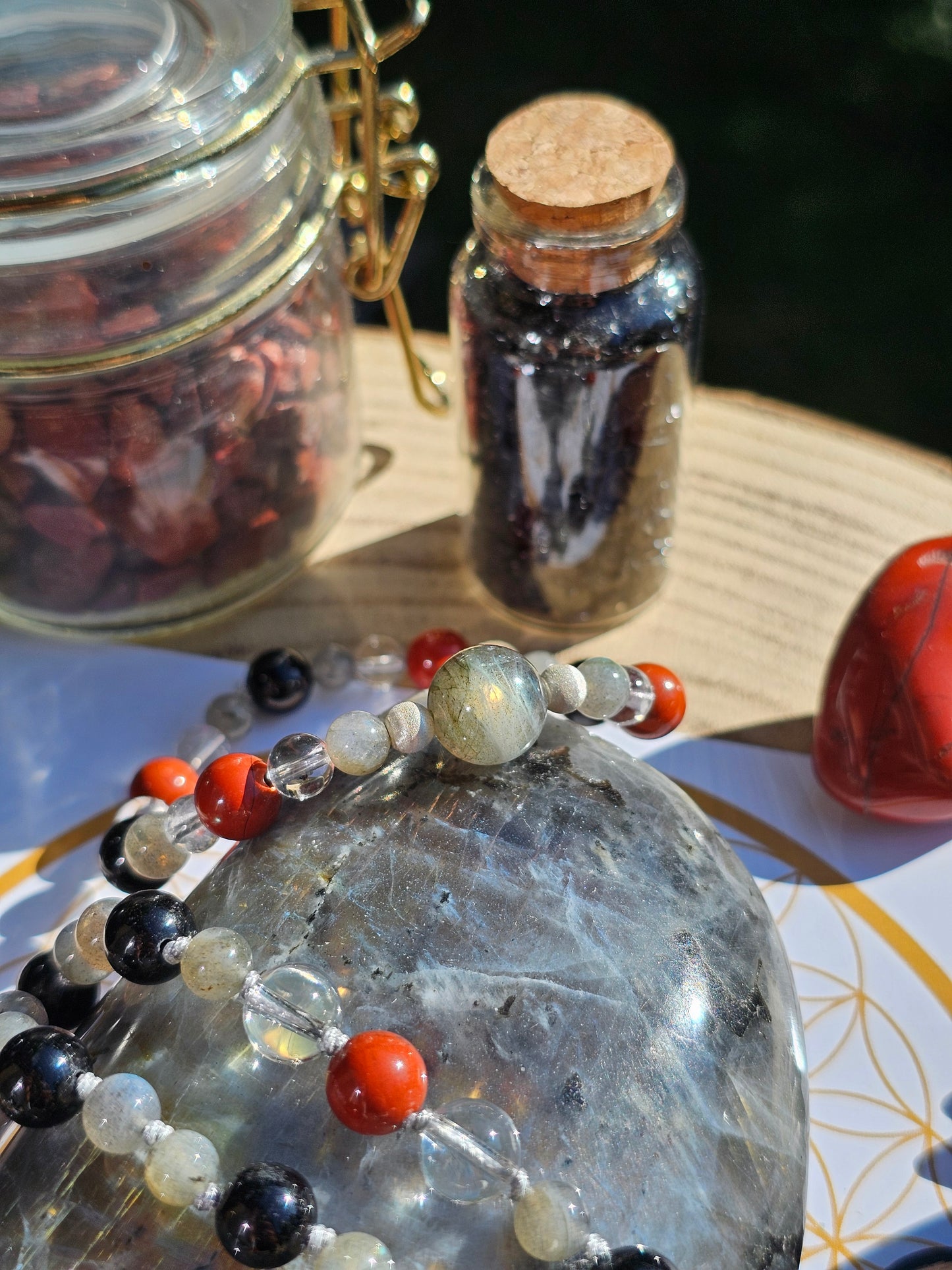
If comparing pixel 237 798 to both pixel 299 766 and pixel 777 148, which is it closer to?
pixel 299 766

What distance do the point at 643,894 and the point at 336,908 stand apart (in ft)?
0.41

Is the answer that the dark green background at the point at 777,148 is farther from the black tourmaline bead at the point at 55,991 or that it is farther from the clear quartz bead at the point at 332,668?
the black tourmaline bead at the point at 55,991

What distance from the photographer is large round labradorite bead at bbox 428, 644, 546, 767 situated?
531 mm

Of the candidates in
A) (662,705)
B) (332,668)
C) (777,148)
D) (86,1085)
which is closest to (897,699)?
(662,705)

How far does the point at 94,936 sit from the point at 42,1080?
7 cm

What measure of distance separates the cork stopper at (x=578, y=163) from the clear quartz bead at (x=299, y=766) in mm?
282

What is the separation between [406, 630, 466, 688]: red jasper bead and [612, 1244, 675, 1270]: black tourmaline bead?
1.13ft

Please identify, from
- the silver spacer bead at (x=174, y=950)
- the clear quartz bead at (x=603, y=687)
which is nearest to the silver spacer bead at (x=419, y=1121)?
the silver spacer bead at (x=174, y=950)

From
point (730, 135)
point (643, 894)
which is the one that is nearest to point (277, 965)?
point (643, 894)

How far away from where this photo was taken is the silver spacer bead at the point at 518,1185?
1.48 feet

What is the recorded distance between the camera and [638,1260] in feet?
1.48

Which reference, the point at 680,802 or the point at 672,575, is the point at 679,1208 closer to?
the point at 680,802

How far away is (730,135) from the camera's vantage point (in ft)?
5.93

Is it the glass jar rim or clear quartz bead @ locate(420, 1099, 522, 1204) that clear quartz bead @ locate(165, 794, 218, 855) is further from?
the glass jar rim
